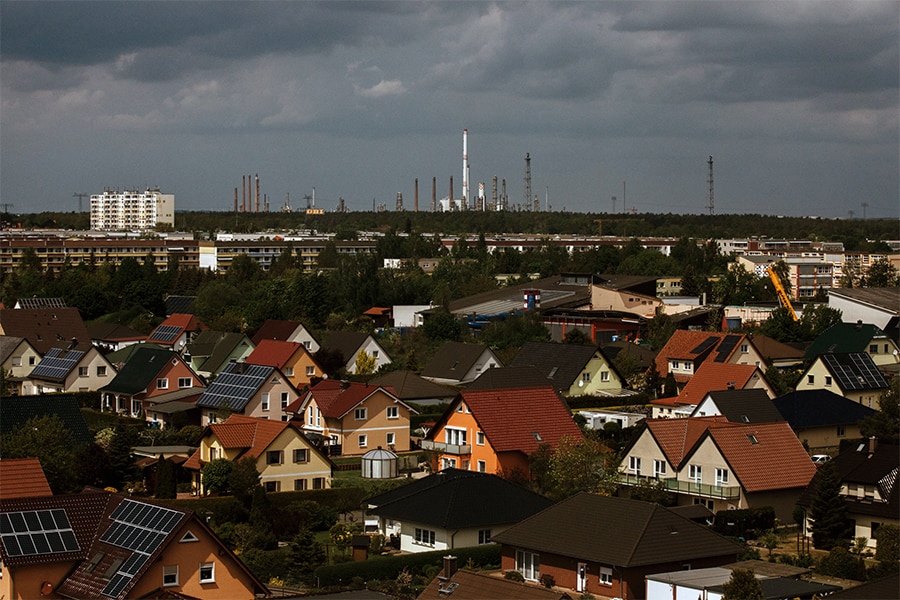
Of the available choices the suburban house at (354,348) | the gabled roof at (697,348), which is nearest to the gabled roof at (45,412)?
the suburban house at (354,348)

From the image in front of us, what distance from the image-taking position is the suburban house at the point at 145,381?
4431 centimetres

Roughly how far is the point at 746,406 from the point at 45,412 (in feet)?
57.6

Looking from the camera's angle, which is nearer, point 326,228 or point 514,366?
point 514,366

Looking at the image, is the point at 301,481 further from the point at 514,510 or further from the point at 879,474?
the point at 879,474

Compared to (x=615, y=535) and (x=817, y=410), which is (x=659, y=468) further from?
(x=615, y=535)

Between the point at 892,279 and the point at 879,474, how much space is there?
5421cm

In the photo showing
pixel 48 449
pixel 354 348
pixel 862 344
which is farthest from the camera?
pixel 354 348

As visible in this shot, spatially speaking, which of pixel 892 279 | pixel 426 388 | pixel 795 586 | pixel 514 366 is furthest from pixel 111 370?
pixel 892 279

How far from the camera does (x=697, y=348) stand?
161 ft

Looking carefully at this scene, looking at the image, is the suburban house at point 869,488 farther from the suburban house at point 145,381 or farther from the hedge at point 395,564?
the suburban house at point 145,381

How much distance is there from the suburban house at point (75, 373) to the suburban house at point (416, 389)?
10.6 meters

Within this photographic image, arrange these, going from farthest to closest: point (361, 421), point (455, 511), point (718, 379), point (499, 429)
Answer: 1. point (718, 379)
2. point (361, 421)
3. point (499, 429)
4. point (455, 511)

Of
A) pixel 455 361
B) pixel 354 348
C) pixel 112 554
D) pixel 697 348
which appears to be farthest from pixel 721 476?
pixel 354 348

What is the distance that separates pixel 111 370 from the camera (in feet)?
160
